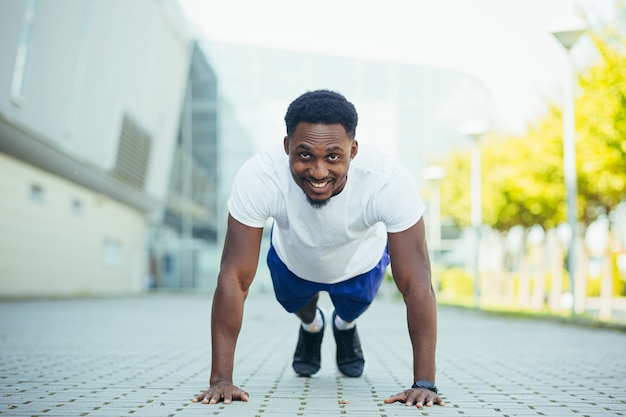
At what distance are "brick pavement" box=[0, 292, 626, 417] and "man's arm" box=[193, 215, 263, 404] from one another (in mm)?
164

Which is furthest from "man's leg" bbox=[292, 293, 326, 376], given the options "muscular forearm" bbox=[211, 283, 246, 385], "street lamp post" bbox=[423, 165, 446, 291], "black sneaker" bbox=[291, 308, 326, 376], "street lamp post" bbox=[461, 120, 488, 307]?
"street lamp post" bbox=[423, 165, 446, 291]

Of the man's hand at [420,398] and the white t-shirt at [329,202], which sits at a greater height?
the white t-shirt at [329,202]

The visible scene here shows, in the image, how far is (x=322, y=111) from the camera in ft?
10.8

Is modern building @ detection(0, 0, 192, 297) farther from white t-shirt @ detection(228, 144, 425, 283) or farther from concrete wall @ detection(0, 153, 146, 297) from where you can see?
white t-shirt @ detection(228, 144, 425, 283)

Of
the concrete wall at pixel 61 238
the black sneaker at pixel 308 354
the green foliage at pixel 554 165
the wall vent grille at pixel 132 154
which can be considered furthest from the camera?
the wall vent grille at pixel 132 154

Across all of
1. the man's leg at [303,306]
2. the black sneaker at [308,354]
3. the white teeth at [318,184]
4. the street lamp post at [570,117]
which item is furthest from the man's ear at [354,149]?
the street lamp post at [570,117]

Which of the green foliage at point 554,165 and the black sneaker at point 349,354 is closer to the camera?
the black sneaker at point 349,354

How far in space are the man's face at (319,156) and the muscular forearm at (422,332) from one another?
67 cm

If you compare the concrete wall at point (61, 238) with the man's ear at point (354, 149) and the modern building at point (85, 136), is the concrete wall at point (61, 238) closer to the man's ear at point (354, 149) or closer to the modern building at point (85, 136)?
the modern building at point (85, 136)

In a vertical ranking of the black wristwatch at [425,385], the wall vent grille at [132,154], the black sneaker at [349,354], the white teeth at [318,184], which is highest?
the wall vent grille at [132,154]

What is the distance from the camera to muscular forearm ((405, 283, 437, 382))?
3.56 m

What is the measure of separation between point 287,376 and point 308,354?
0.62ft

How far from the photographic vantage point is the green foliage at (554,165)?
12805 millimetres

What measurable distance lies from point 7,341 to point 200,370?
A: 3.02 meters
